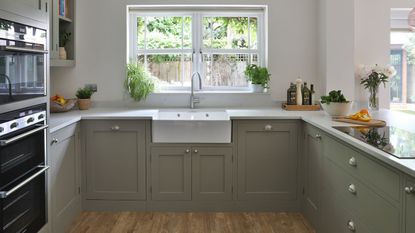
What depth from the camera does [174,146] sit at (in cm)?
382

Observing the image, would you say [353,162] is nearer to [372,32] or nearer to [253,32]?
[372,32]

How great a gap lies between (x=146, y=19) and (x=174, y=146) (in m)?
1.53

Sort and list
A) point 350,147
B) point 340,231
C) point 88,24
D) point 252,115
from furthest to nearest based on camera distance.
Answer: point 88,24
point 252,115
point 340,231
point 350,147

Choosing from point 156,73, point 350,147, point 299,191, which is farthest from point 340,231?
point 156,73

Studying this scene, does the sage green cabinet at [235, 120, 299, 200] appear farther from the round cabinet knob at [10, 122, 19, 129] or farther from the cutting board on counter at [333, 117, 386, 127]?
the round cabinet knob at [10, 122, 19, 129]

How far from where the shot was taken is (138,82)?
4.36m

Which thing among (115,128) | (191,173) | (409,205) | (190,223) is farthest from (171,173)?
(409,205)

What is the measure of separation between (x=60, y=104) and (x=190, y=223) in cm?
156

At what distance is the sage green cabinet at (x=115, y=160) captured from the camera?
3828 millimetres

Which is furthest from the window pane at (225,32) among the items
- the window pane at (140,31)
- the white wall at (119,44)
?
the window pane at (140,31)

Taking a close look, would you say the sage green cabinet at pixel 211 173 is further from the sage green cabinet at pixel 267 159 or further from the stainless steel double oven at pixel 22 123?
the stainless steel double oven at pixel 22 123

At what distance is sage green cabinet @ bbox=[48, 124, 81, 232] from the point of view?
3.16 m

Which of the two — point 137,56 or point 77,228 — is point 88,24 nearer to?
point 137,56

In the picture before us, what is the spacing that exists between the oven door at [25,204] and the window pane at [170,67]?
2.08m
